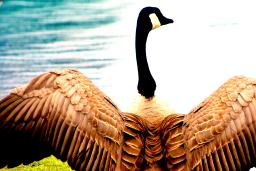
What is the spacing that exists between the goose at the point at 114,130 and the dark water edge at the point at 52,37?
17.3ft

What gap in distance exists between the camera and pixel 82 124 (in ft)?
13.4

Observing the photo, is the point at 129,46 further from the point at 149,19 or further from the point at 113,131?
the point at 113,131

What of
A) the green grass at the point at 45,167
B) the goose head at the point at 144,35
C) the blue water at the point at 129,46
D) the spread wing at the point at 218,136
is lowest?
the blue water at the point at 129,46

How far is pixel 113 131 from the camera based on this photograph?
4027mm

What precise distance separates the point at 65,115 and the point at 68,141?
0.17 m

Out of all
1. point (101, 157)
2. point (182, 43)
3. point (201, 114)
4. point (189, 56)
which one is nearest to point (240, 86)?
point (201, 114)

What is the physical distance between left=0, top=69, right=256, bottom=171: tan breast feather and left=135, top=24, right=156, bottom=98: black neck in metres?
0.84

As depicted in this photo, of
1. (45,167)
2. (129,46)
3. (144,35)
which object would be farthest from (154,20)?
(129,46)

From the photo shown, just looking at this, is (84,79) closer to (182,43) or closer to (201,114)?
(201,114)

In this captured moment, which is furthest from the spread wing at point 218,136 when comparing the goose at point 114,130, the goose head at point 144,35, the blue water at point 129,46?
the blue water at point 129,46

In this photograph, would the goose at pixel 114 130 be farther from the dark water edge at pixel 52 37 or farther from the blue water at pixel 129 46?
the dark water edge at pixel 52 37

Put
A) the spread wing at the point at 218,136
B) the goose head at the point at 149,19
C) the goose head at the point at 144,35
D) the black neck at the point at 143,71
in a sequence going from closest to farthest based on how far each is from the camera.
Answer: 1. the spread wing at the point at 218,136
2. the black neck at the point at 143,71
3. the goose head at the point at 144,35
4. the goose head at the point at 149,19

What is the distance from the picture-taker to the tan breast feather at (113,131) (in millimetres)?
3955

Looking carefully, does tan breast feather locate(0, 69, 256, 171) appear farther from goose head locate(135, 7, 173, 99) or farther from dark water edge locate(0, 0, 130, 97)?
dark water edge locate(0, 0, 130, 97)
